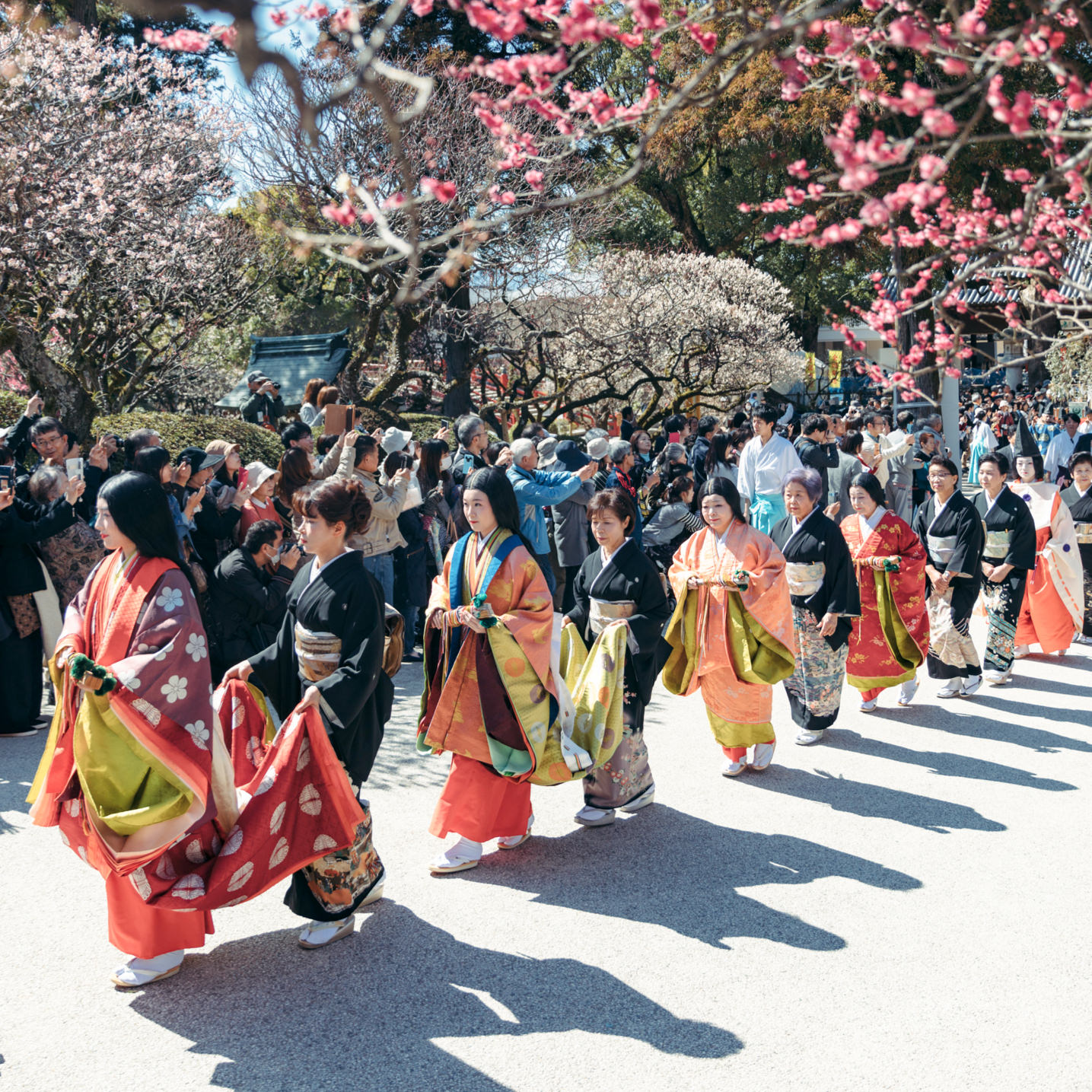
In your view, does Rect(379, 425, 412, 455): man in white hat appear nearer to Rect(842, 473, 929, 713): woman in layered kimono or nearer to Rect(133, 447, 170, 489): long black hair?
Rect(133, 447, 170, 489): long black hair

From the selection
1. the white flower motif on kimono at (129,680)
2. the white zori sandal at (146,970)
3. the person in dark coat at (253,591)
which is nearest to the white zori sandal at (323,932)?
the white zori sandal at (146,970)

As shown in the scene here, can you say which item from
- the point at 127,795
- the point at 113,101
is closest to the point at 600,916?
the point at 127,795

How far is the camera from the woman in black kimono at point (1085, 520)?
9.01 m

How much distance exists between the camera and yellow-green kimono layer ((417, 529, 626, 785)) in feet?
15.7

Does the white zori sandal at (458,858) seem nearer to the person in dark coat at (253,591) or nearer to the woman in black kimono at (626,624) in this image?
the woman in black kimono at (626,624)

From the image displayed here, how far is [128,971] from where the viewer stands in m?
3.76

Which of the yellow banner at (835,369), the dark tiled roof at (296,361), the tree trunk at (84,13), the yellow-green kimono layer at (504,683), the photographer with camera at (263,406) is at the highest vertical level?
the tree trunk at (84,13)

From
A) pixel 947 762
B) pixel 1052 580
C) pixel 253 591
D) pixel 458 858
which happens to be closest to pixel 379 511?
pixel 253 591

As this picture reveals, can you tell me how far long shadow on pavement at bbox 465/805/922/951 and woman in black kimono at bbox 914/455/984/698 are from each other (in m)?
2.97

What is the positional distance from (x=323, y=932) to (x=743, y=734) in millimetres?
2733

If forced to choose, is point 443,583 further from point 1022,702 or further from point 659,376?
point 659,376

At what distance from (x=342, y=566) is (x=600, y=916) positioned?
173 centimetres

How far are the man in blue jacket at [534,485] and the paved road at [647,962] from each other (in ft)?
8.58

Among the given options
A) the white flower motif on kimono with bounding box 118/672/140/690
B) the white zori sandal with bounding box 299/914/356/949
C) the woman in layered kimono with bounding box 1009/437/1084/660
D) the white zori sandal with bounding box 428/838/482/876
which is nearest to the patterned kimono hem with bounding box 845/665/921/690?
the woman in layered kimono with bounding box 1009/437/1084/660
